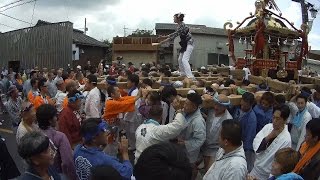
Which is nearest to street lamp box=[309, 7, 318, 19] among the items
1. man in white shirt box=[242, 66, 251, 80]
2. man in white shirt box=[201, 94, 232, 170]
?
Result: man in white shirt box=[242, 66, 251, 80]

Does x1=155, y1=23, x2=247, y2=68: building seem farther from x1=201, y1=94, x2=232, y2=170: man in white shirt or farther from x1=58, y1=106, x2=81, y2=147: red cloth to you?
x1=58, y1=106, x2=81, y2=147: red cloth

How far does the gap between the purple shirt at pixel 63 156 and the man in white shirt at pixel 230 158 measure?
1.45 meters

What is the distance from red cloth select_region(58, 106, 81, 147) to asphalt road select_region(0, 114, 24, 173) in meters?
3.01

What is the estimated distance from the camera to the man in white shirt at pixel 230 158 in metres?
3.92

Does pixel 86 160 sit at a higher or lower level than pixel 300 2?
lower

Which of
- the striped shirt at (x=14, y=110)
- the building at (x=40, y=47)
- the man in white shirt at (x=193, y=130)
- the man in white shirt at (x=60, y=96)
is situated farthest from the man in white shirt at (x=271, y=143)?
the building at (x=40, y=47)

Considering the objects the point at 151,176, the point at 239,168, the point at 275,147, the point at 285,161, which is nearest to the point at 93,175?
the point at 151,176

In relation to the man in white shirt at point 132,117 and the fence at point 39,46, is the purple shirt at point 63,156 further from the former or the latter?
the fence at point 39,46

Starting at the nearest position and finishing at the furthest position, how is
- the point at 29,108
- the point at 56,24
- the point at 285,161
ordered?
the point at 285,161, the point at 29,108, the point at 56,24

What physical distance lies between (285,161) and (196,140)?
200 centimetres

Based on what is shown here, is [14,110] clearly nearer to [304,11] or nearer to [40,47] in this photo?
[304,11]

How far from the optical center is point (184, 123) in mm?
4992

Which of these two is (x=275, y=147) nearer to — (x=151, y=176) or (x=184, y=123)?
(x=184, y=123)

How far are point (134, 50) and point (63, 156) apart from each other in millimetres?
26500
